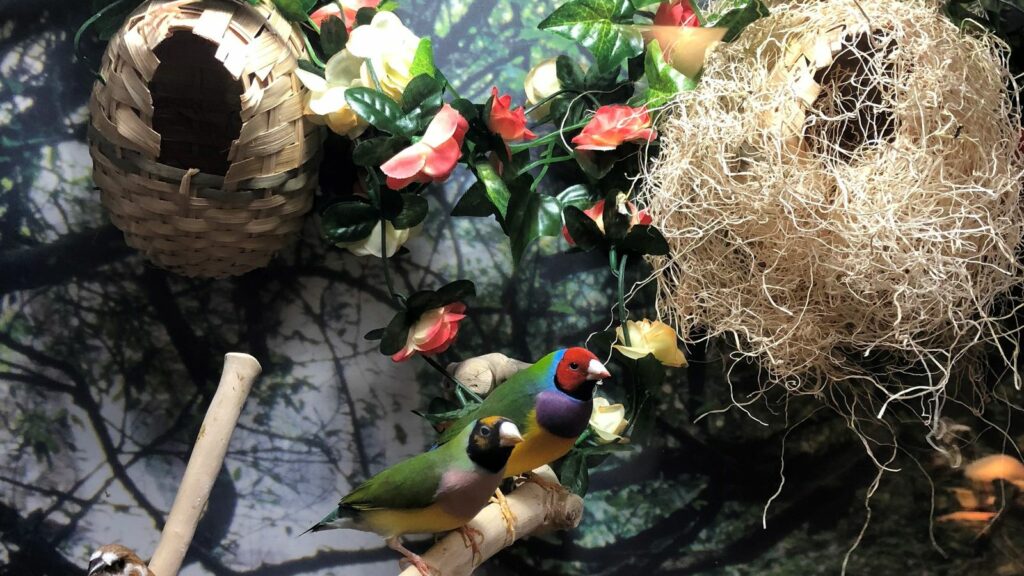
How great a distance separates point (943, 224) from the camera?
0.98m

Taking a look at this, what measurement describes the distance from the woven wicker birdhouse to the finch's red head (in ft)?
1.54

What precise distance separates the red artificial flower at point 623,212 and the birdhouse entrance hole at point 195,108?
557 mm

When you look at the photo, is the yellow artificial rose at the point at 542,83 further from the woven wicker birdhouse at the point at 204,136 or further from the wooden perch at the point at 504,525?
the wooden perch at the point at 504,525

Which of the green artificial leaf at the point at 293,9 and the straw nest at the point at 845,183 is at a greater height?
the green artificial leaf at the point at 293,9

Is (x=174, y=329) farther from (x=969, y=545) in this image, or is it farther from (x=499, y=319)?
(x=969, y=545)

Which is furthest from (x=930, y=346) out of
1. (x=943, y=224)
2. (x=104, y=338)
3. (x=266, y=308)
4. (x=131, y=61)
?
(x=104, y=338)

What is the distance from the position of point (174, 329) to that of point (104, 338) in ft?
0.37

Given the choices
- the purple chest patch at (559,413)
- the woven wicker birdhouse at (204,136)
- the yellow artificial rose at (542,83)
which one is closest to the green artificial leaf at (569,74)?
the yellow artificial rose at (542,83)

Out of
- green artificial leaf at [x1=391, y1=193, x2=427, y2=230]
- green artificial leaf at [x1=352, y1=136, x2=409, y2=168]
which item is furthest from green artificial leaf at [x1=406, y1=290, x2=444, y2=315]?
green artificial leaf at [x1=352, y1=136, x2=409, y2=168]

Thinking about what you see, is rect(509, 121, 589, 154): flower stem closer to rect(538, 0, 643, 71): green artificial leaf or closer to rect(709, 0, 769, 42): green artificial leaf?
rect(538, 0, 643, 71): green artificial leaf

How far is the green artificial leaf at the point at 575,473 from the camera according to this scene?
1.13 m

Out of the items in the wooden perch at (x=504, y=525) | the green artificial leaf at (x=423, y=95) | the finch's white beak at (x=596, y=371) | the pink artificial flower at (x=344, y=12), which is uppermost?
the pink artificial flower at (x=344, y=12)

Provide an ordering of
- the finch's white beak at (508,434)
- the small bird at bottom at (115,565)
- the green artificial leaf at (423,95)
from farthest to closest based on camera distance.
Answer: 1. the green artificial leaf at (423,95)
2. the finch's white beak at (508,434)
3. the small bird at bottom at (115,565)

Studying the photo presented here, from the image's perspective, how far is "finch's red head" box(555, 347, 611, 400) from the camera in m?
1.02
